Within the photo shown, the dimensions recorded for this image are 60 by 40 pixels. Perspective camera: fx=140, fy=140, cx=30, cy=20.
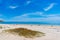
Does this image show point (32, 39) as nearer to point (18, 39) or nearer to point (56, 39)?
point (18, 39)

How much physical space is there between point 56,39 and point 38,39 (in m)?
1.39

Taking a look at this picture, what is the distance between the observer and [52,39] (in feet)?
35.5

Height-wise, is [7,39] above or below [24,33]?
below

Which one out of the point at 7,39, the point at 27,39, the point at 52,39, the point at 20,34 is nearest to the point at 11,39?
the point at 7,39

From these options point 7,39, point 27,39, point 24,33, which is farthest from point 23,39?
point 24,33

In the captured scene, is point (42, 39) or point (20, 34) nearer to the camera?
point (42, 39)

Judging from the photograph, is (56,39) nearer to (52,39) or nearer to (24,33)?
(52,39)

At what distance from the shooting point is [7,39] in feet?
33.9

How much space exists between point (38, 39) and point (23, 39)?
1.19 meters

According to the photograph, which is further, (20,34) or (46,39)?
(20,34)

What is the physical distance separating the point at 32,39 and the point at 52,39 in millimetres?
1548

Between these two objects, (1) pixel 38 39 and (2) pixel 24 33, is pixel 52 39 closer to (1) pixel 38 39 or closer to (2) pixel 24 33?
(1) pixel 38 39

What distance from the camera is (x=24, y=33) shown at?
494 inches

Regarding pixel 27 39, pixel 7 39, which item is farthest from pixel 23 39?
Result: pixel 7 39
